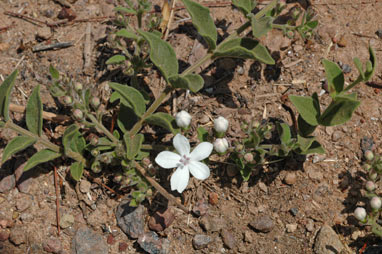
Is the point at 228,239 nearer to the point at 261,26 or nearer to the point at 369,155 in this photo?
the point at 369,155

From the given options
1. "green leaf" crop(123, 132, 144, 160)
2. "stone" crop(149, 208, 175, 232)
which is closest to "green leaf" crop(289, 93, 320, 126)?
"green leaf" crop(123, 132, 144, 160)

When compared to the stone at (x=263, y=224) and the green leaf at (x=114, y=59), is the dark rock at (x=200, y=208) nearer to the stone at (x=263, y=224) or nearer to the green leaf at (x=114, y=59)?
the stone at (x=263, y=224)

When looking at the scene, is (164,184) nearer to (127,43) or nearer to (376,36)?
(127,43)

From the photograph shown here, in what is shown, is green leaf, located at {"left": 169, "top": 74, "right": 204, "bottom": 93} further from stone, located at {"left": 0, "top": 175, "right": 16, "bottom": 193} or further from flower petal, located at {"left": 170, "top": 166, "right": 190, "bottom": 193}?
stone, located at {"left": 0, "top": 175, "right": 16, "bottom": 193}

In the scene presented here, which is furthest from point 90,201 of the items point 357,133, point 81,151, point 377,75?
point 377,75

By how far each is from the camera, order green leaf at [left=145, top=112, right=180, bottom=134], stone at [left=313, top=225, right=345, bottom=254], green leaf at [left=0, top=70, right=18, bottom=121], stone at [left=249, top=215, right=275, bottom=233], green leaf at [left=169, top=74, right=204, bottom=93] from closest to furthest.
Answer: green leaf at [left=169, top=74, right=204, bottom=93] → green leaf at [left=0, top=70, right=18, bottom=121] → green leaf at [left=145, top=112, right=180, bottom=134] → stone at [left=313, top=225, right=345, bottom=254] → stone at [left=249, top=215, right=275, bottom=233]
